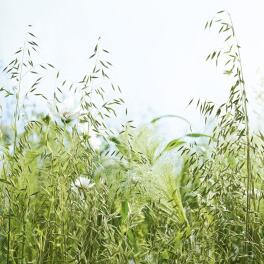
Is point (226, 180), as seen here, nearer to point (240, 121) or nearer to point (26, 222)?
point (240, 121)

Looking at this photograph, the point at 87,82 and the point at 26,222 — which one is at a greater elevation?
the point at 87,82

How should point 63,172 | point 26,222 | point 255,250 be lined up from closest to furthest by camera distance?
point 255,250 → point 63,172 → point 26,222

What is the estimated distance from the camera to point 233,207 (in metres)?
1.32

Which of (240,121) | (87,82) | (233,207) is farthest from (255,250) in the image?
(87,82)

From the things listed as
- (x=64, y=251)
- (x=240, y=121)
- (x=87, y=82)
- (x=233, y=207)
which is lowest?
(x=64, y=251)

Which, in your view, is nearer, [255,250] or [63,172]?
[255,250]

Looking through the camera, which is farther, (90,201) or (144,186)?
(144,186)

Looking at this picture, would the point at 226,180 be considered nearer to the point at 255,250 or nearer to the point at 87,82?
the point at 255,250

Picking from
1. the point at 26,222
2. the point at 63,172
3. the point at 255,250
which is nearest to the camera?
the point at 255,250

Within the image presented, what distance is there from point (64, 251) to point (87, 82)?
0.39 m


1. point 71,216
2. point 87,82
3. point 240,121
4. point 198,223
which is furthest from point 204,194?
point 87,82

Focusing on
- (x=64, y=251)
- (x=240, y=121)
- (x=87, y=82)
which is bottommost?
(x=64, y=251)

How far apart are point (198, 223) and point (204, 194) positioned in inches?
2.5

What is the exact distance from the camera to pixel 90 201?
1.27 meters
